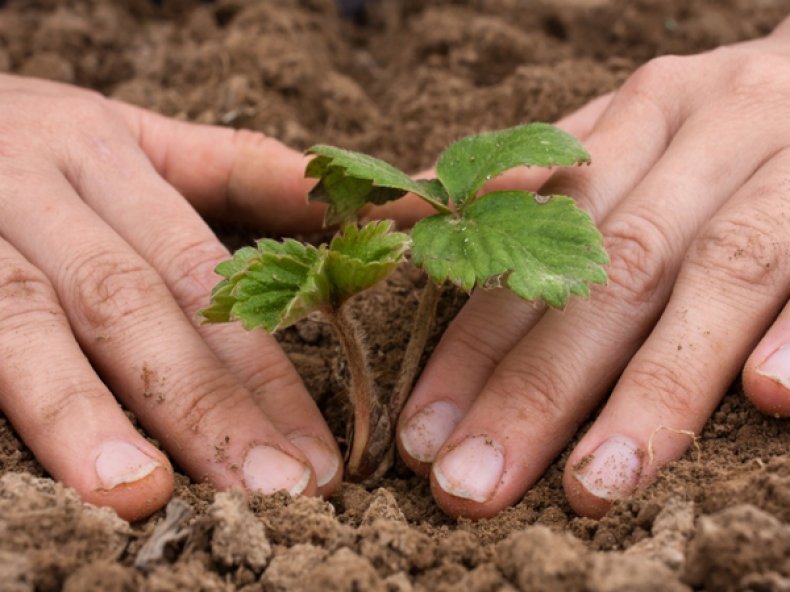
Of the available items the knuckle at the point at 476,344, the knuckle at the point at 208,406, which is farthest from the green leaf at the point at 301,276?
the knuckle at the point at 476,344

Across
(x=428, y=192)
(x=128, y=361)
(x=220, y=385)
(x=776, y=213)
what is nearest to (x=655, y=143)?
(x=776, y=213)

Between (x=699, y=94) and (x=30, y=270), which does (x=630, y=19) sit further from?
(x=30, y=270)

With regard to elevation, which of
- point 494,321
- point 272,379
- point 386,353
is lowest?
point 386,353

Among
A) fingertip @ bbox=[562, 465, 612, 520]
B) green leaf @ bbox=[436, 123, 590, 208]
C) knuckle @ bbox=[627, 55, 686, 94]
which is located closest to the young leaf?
green leaf @ bbox=[436, 123, 590, 208]

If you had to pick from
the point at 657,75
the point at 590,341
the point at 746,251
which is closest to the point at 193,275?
the point at 590,341

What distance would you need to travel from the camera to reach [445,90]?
365cm

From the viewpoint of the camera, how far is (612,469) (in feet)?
6.19

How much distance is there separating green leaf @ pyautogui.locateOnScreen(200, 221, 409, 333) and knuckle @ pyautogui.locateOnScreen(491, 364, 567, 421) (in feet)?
1.58

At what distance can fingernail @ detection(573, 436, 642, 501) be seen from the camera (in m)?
1.87

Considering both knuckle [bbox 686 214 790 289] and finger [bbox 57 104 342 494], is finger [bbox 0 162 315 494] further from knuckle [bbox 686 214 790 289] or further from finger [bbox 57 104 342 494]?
knuckle [bbox 686 214 790 289]

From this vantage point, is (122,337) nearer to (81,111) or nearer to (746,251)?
(81,111)

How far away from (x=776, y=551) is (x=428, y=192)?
118cm

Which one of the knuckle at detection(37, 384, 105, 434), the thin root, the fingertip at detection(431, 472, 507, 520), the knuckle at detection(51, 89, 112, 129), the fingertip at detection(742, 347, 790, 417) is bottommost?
the fingertip at detection(431, 472, 507, 520)

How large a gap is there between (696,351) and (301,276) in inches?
36.4
